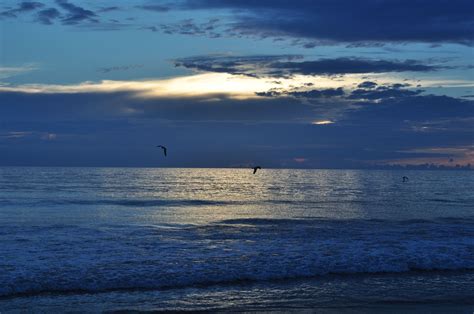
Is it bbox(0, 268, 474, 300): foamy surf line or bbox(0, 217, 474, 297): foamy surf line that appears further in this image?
bbox(0, 217, 474, 297): foamy surf line

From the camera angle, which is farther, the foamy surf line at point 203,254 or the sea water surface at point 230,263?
the foamy surf line at point 203,254

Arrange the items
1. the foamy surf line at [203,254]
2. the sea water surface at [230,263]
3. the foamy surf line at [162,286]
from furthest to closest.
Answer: the foamy surf line at [203,254], the foamy surf line at [162,286], the sea water surface at [230,263]

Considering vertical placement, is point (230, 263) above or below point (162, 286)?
below

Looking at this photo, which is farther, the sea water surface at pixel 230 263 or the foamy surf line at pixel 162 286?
the foamy surf line at pixel 162 286

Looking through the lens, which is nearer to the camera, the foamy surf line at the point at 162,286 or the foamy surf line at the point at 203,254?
the foamy surf line at the point at 162,286

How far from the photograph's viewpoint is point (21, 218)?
38844 mm

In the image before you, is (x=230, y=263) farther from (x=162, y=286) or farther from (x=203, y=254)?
(x=162, y=286)

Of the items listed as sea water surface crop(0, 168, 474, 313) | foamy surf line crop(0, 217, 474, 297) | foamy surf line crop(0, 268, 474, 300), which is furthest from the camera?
foamy surf line crop(0, 217, 474, 297)

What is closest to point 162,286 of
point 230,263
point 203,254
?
point 230,263

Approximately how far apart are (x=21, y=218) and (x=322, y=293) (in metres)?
27.9

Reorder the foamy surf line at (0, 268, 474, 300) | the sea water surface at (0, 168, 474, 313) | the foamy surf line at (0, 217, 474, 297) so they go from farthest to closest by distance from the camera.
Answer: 1. the foamy surf line at (0, 217, 474, 297)
2. the foamy surf line at (0, 268, 474, 300)
3. the sea water surface at (0, 168, 474, 313)

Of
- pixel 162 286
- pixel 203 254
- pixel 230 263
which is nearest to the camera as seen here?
pixel 162 286

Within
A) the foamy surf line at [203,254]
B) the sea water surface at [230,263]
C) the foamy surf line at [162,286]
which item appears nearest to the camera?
the sea water surface at [230,263]

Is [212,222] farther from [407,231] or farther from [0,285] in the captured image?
[0,285]
